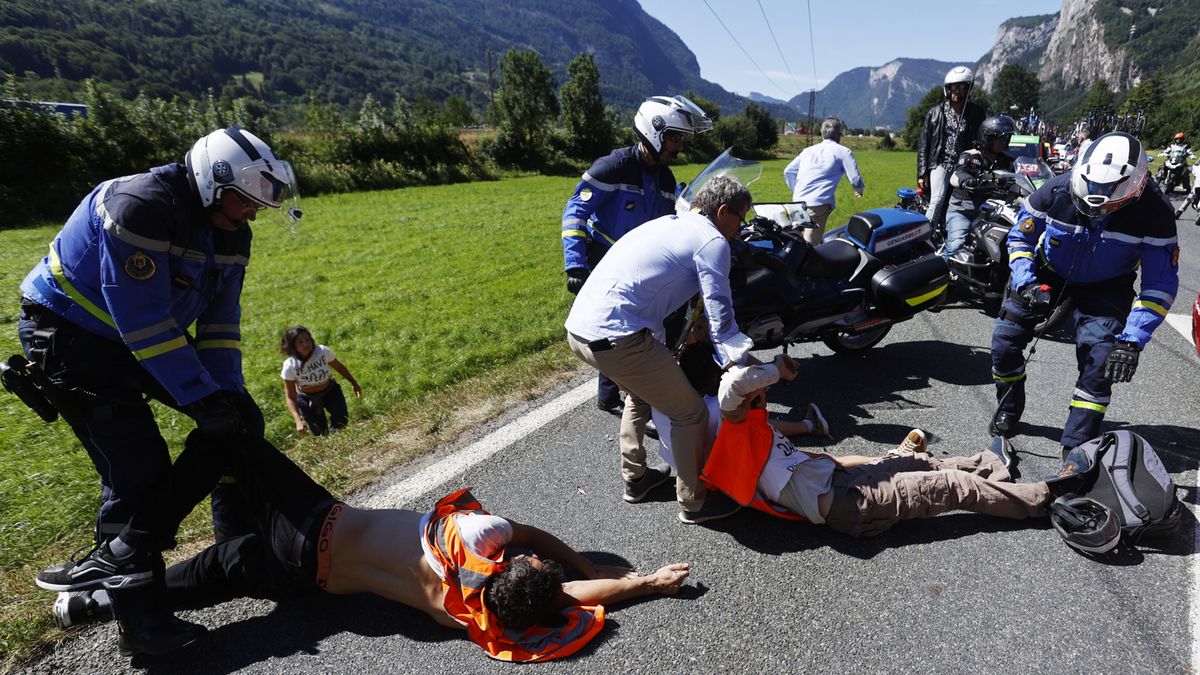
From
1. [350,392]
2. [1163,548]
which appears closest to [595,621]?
[1163,548]

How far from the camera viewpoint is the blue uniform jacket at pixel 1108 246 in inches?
137

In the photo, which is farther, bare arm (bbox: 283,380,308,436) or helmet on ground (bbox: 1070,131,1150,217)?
bare arm (bbox: 283,380,308,436)

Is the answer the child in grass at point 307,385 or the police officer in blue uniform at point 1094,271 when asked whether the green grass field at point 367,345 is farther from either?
the police officer in blue uniform at point 1094,271

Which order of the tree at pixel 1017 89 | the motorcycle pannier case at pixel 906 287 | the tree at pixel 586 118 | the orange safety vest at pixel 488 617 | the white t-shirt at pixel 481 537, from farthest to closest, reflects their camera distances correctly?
the tree at pixel 1017 89, the tree at pixel 586 118, the motorcycle pannier case at pixel 906 287, the white t-shirt at pixel 481 537, the orange safety vest at pixel 488 617

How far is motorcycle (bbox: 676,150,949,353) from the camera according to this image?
15.2 feet

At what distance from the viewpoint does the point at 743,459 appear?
312 cm

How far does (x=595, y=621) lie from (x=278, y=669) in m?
1.27

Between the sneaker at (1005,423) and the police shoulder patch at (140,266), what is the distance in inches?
184

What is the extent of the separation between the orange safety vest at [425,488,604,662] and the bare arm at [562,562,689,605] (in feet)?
0.14

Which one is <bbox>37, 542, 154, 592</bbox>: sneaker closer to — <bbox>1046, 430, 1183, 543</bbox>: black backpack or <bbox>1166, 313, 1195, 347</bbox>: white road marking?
<bbox>1046, 430, 1183, 543</bbox>: black backpack

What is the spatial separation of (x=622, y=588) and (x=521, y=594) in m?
0.47

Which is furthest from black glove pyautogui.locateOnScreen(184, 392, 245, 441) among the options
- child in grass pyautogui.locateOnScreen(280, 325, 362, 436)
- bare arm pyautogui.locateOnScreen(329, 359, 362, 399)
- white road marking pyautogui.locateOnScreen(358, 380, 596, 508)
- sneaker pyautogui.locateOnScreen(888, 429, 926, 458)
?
sneaker pyautogui.locateOnScreen(888, 429, 926, 458)

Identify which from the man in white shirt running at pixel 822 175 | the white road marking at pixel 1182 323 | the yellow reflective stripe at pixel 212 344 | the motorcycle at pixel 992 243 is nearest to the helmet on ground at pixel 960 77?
the motorcycle at pixel 992 243

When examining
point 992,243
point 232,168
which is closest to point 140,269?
point 232,168
